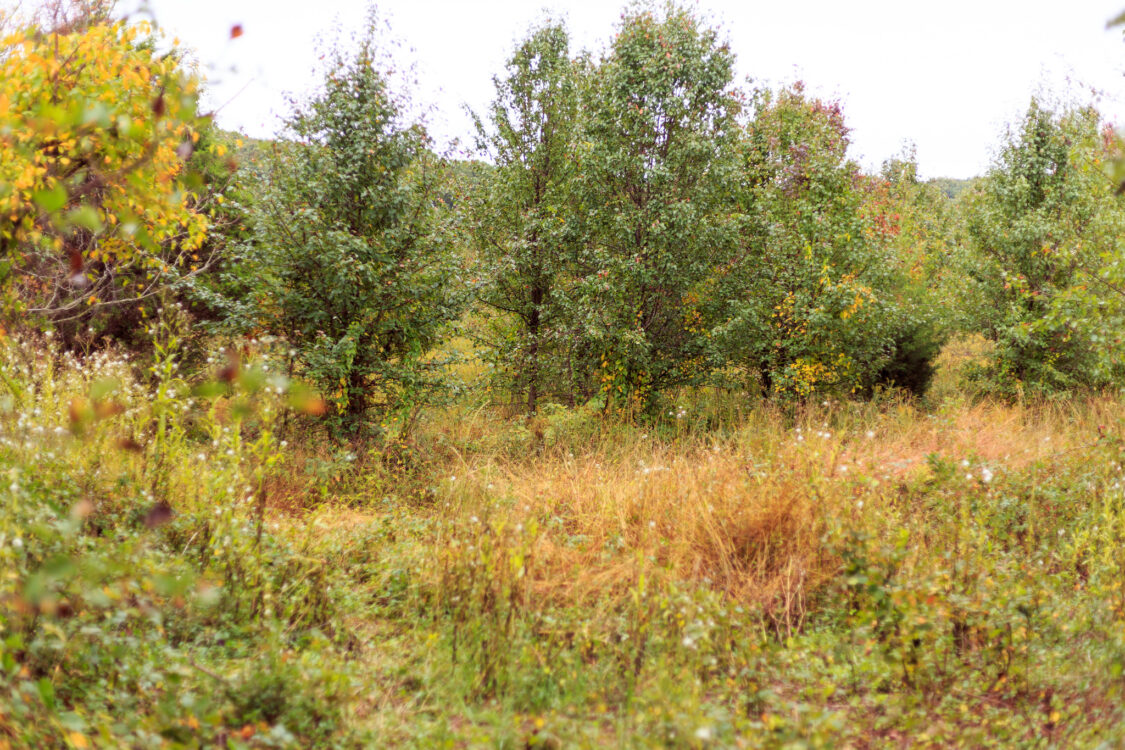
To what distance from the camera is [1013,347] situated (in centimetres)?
1121

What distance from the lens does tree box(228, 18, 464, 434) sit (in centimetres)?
688

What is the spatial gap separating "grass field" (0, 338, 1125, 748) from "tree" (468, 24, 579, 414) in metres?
4.58

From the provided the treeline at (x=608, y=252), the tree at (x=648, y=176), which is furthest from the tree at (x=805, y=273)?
the tree at (x=648, y=176)

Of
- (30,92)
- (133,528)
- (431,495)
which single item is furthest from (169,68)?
(431,495)

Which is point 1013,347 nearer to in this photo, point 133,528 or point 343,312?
point 343,312

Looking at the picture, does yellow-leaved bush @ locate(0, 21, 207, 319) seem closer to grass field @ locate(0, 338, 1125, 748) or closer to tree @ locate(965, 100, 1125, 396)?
grass field @ locate(0, 338, 1125, 748)

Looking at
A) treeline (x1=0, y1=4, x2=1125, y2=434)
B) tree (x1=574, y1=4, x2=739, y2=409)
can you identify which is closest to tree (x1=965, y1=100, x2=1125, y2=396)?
treeline (x1=0, y1=4, x2=1125, y2=434)

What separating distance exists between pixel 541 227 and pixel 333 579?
678cm

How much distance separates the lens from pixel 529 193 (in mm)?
10328

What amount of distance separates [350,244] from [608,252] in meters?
3.81

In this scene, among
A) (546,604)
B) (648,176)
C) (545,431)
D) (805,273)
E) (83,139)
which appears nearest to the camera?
(83,139)

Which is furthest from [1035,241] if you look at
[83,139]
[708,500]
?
[83,139]

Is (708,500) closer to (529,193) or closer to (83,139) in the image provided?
(83,139)

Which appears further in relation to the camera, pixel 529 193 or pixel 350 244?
pixel 529 193
